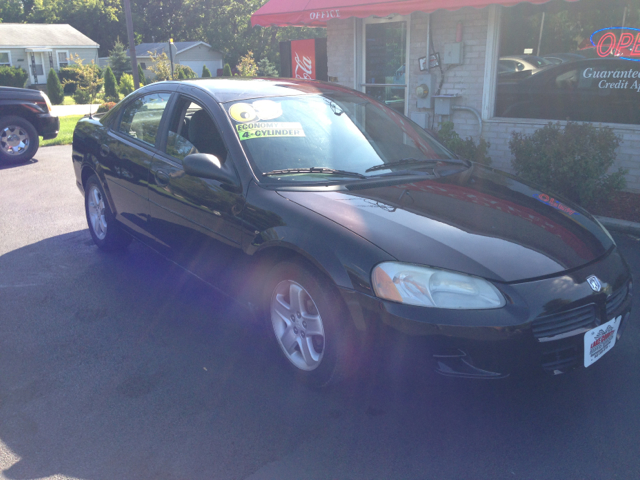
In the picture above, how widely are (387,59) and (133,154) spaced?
6902mm

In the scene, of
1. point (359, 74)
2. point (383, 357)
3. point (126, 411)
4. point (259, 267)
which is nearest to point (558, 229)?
point (383, 357)

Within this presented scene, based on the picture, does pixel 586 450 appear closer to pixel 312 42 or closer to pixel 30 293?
pixel 30 293

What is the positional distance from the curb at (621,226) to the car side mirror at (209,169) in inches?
175

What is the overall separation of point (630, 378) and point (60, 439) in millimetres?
3037

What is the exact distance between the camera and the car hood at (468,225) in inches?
101

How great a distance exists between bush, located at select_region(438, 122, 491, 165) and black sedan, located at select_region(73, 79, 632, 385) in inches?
148

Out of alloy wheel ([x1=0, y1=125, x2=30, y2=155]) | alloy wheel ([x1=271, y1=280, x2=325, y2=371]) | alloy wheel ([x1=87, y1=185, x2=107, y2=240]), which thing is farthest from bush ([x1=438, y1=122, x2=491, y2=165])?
alloy wheel ([x1=0, y1=125, x2=30, y2=155])

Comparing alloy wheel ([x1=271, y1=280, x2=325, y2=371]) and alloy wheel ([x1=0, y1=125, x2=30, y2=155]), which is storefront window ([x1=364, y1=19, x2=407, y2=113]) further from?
alloy wheel ([x1=271, y1=280, x2=325, y2=371])

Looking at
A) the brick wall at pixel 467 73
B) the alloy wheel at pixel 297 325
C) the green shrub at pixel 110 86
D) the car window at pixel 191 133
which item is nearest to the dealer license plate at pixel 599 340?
the alloy wheel at pixel 297 325

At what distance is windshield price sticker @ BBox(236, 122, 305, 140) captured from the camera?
3.41m

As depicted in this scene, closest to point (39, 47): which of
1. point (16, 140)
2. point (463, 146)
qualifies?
point (16, 140)

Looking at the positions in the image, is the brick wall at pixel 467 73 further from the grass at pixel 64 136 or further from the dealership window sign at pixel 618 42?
the grass at pixel 64 136

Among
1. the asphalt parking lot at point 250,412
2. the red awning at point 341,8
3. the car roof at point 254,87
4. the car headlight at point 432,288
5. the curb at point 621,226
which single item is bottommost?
the asphalt parking lot at point 250,412

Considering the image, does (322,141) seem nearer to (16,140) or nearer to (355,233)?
(355,233)
